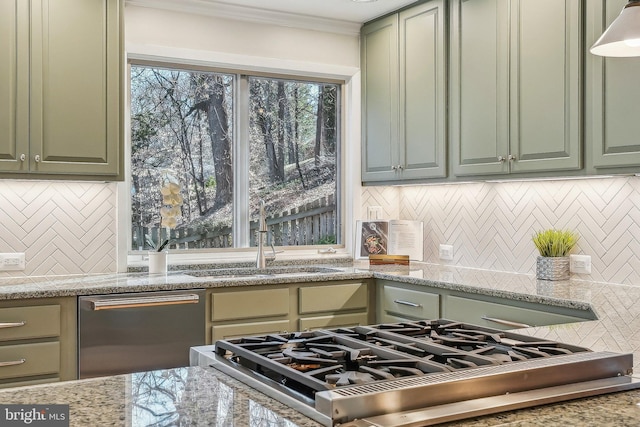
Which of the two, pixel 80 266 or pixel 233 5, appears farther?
pixel 233 5

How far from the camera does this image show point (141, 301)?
3.22m

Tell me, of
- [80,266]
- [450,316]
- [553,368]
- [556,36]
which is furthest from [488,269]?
[553,368]

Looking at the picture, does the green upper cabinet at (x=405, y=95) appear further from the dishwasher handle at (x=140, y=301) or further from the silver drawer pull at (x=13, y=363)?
the silver drawer pull at (x=13, y=363)

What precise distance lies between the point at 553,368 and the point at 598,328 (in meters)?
0.82

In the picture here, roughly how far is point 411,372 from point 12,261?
296cm

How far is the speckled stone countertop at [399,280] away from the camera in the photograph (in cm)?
114

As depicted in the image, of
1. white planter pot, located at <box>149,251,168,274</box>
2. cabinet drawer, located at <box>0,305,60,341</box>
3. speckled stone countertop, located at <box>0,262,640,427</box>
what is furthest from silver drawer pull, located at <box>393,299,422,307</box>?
cabinet drawer, located at <box>0,305,60,341</box>

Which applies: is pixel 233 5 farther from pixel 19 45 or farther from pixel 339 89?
pixel 19 45

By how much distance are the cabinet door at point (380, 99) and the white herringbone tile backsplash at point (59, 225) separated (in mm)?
1676

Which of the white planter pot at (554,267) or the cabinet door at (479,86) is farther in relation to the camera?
the cabinet door at (479,86)

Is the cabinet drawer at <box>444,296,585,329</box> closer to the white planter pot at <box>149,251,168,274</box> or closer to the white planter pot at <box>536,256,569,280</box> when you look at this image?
the white planter pot at <box>536,256,569,280</box>

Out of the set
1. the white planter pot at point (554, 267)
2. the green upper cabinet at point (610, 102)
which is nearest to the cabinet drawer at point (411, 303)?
the white planter pot at point (554, 267)

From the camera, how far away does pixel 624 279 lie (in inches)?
127

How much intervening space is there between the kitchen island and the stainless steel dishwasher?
184cm
